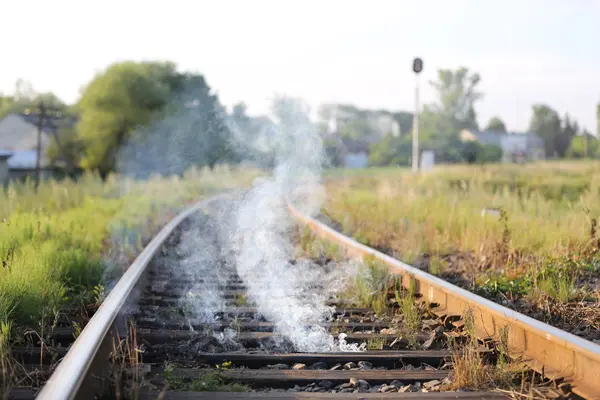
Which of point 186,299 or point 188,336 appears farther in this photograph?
point 186,299

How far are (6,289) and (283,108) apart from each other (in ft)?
15.7

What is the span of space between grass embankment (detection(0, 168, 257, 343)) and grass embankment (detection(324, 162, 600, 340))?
3041mm

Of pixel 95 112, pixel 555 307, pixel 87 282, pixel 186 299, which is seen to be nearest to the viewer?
pixel 555 307

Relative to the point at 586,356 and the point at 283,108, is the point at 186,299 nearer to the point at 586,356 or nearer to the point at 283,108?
the point at 586,356

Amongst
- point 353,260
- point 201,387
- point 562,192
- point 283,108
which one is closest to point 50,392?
point 201,387

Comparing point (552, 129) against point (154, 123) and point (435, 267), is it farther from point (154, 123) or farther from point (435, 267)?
point (435, 267)

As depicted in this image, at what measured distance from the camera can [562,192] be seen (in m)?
14.8

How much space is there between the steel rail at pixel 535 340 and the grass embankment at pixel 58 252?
2471 mm

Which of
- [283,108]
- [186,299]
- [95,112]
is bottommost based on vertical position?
[186,299]

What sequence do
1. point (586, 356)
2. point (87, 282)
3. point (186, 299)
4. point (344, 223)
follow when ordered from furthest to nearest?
1. point (344, 223)
2. point (87, 282)
3. point (186, 299)
4. point (586, 356)

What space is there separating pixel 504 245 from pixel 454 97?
Result: 41794mm

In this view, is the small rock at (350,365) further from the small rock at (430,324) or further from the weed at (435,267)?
the weed at (435,267)

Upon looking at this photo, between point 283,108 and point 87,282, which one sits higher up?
point 283,108

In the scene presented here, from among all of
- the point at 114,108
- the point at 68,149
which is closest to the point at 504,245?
the point at 114,108
